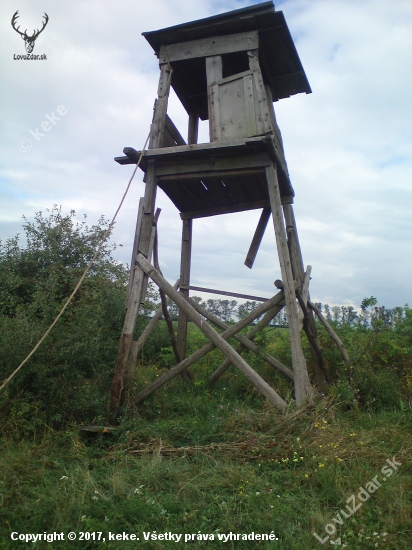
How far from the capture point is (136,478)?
3787mm

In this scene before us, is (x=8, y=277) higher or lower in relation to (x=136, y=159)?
lower

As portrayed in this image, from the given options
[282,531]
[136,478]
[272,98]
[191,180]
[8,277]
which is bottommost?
[282,531]

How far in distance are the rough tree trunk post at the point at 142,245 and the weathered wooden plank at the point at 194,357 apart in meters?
0.41

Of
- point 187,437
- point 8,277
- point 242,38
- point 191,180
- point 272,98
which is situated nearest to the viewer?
point 187,437

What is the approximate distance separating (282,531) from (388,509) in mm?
979

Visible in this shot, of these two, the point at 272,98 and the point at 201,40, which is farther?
the point at 272,98

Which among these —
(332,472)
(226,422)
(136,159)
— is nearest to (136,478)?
(226,422)

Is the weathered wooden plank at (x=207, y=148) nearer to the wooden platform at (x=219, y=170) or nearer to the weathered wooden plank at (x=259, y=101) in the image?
the wooden platform at (x=219, y=170)

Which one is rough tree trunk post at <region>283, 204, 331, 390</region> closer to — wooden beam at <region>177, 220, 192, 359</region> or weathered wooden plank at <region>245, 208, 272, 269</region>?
weathered wooden plank at <region>245, 208, 272, 269</region>

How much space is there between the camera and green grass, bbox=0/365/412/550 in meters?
3.15

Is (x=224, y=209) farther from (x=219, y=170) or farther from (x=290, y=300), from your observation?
(x=290, y=300)

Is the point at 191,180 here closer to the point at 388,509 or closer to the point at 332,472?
the point at 332,472

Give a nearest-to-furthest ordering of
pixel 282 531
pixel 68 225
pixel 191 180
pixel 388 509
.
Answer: pixel 282 531, pixel 388 509, pixel 191 180, pixel 68 225

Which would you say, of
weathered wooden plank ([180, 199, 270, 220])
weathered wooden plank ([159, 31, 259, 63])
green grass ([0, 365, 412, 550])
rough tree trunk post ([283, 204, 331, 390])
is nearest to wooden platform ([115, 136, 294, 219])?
weathered wooden plank ([180, 199, 270, 220])
